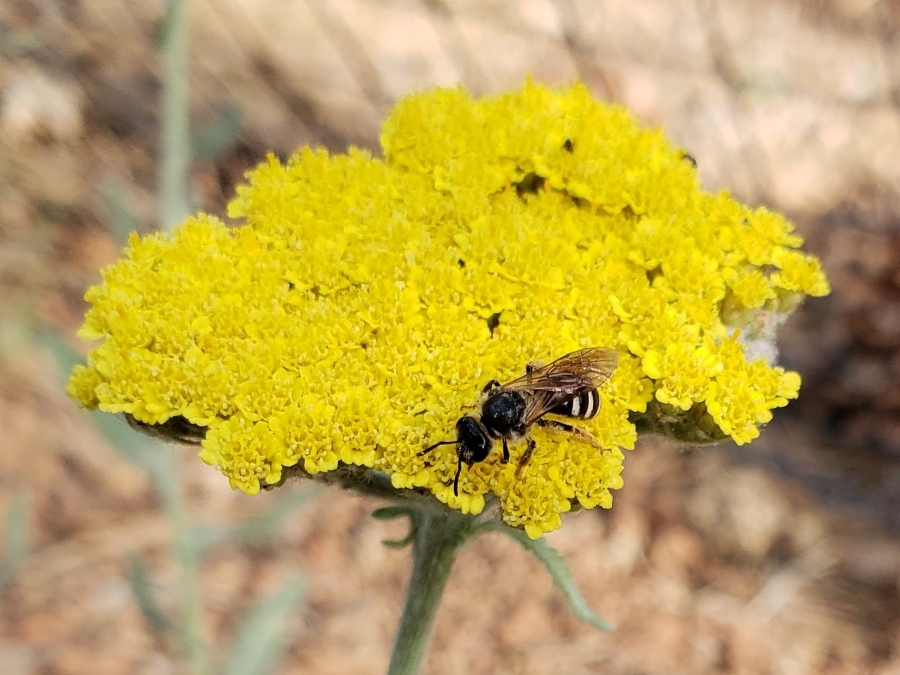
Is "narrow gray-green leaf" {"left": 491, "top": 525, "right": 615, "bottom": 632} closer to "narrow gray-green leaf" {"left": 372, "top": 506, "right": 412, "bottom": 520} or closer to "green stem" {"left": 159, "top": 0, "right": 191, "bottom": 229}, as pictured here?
"narrow gray-green leaf" {"left": 372, "top": 506, "right": 412, "bottom": 520}

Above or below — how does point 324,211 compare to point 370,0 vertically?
below

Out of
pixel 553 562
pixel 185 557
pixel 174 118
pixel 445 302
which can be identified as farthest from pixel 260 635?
pixel 174 118

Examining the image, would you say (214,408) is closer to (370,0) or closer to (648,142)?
(648,142)

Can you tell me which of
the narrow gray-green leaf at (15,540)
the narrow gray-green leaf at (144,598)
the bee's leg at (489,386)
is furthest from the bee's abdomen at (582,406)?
the narrow gray-green leaf at (15,540)

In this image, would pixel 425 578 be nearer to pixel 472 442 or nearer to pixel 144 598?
pixel 472 442

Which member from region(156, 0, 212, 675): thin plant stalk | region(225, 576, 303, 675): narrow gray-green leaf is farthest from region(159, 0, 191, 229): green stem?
region(225, 576, 303, 675): narrow gray-green leaf

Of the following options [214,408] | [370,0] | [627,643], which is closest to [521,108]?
[214,408]

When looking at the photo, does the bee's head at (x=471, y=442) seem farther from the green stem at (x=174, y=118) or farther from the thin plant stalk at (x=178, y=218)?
the green stem at (x=174, y=118)
